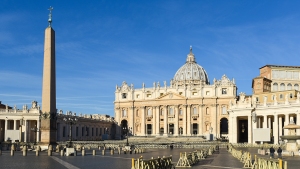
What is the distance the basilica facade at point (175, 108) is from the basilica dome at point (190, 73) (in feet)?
70.1

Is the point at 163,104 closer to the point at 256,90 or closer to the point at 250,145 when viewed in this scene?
the point at 256,90

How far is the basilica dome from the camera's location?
121 m

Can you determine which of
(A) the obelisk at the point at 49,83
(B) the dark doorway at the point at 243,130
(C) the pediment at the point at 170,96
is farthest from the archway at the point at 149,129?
(A) the obelisk at the point at 49,83

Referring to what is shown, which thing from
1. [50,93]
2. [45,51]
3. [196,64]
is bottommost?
[50,93]

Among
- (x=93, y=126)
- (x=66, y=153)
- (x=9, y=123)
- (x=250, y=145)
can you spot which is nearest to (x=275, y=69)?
(x=250, y=145)

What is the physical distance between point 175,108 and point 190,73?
1118 inches

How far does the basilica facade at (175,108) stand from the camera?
9275cm

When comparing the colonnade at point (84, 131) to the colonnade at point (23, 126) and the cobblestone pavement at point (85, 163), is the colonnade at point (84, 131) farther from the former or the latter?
the cobblestone pavement at point (85, 163)

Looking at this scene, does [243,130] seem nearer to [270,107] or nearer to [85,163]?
[270,107]

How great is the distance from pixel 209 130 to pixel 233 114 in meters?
31.8

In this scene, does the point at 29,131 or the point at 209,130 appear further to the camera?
the point at 209,130

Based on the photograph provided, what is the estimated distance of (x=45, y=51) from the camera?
3300 centimetres

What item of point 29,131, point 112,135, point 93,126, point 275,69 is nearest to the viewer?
point 29,131

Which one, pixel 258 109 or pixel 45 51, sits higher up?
pixel 45 51
